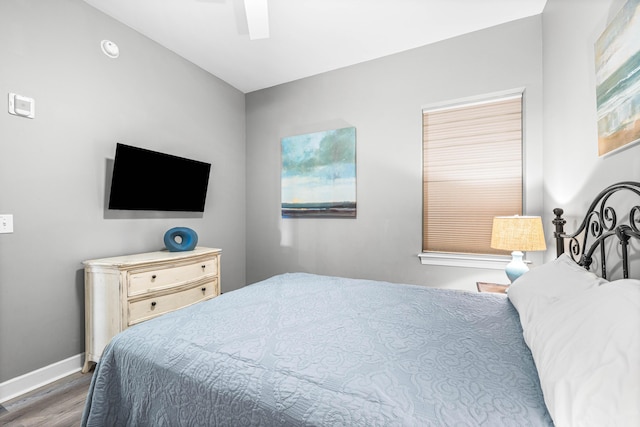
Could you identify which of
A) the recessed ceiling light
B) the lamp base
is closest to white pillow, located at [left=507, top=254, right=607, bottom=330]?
the lamp base

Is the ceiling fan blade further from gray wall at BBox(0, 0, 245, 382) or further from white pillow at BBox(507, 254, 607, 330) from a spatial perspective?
white pillow at BBox(507, 254, 607, 330)

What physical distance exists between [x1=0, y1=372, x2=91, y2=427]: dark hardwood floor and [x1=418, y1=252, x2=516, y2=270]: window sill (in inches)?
110

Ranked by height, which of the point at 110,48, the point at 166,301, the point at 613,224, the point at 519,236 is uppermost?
the point at 110,48

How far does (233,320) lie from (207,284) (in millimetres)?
1607

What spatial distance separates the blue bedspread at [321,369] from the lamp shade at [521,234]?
73cm

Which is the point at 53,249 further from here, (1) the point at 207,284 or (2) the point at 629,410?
(2) the point at 629,410

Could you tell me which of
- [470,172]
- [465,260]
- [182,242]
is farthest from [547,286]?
[182,242]

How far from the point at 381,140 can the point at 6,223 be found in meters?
3.02

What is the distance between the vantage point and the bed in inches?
26.8

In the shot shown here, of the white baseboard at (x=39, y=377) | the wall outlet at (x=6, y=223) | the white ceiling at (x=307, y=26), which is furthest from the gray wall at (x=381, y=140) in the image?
the wall outlet at (x=6, y=223)

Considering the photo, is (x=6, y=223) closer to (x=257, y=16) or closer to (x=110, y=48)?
(x=110, y=48)

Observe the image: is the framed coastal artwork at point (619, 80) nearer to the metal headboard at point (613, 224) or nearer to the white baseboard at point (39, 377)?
the metal headboard at point (613, 224)

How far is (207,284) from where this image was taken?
9.07 feet

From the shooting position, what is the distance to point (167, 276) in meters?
2.38
